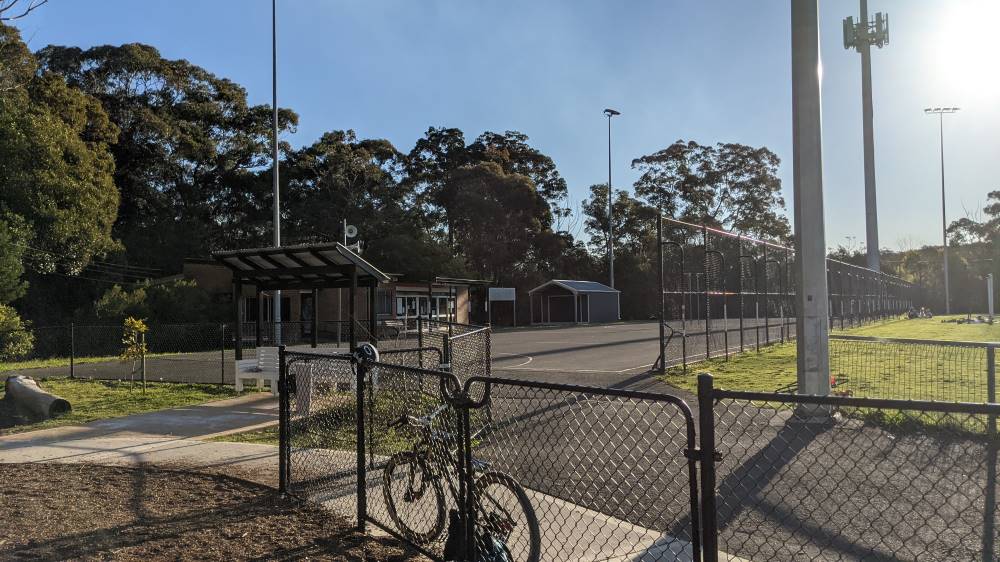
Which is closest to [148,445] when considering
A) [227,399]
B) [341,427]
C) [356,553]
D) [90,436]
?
[90,436]

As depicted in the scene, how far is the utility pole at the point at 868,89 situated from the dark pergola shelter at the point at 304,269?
33.0 m

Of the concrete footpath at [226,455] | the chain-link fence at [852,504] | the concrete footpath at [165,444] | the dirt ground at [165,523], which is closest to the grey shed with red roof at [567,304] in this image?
the concrete footpath at [226,455]

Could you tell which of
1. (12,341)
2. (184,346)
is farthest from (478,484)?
(184,346)

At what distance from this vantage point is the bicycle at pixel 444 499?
148 inches

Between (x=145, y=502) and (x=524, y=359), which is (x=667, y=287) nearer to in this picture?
(x=524, y=359)

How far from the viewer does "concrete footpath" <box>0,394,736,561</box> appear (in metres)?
4.38

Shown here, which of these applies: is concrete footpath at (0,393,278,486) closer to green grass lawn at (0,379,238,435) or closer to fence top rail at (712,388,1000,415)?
green grass lawn at (0,379,238,435)

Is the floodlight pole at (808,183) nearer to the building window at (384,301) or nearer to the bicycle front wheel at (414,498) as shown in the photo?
the bicycle front wheel at (414,498)

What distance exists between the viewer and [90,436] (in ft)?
28.9

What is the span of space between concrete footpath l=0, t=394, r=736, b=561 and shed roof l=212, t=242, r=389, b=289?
2186mm

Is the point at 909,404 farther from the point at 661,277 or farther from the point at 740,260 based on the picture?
the point at 740,260

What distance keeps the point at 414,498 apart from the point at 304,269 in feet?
28.4

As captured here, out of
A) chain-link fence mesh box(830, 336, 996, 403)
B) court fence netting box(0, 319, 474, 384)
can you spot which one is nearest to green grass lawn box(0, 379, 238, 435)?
court fence netting box(0, 319, 474, 384)

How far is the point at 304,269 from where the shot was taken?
→ 1246 cm
